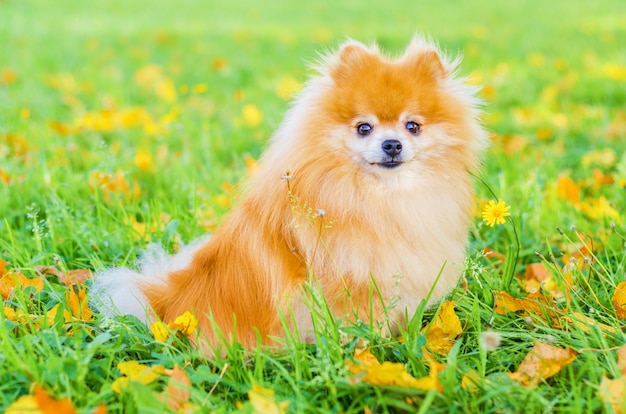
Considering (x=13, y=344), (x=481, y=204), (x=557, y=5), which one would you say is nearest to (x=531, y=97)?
(x=481, y=204)

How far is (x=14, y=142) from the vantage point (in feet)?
14.8

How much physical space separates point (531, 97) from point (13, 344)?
524 centimetres

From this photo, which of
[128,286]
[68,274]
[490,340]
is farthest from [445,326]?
[68,274]

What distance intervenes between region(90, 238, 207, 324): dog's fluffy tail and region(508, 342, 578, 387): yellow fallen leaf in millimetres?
1327

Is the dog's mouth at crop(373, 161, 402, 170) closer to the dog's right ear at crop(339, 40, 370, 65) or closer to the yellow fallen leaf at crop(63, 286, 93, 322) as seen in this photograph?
the dog's right ear at crop(339, 40, 370, 65)

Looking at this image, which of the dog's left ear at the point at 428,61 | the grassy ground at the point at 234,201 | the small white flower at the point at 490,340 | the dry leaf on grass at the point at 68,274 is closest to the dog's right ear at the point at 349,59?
the dog's left ear at the point at 428,61

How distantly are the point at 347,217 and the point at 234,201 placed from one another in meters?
1.01

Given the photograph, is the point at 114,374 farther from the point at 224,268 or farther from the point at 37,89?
the point at 37,89

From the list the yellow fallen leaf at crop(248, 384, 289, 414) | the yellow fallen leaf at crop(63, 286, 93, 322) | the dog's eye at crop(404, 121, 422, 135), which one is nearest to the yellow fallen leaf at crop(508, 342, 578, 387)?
the yellow fallen leaf at crop(248, 384, 289, 414)

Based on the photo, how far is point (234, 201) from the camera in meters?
3.27

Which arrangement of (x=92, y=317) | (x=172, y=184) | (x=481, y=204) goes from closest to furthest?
(x=92, y=317), (x=481, y=204), (x=172, y=184)

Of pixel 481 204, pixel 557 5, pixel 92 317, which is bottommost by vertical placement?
pixel 92 317

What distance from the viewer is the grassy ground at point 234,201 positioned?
2.05m

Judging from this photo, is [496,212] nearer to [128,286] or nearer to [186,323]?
[186,323]
